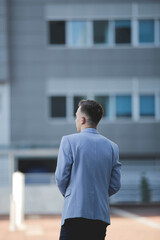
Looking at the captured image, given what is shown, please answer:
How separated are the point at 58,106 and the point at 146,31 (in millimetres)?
4582

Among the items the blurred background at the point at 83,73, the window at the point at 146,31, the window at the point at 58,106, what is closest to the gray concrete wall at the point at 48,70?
the blurred background at the point at 83,73

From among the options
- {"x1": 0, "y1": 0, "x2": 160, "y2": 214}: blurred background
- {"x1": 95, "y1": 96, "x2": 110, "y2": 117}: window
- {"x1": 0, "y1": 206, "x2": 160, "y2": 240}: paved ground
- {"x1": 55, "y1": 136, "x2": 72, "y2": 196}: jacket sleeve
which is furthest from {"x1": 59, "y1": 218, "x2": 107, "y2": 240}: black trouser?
{"x1": 95, "y1": 96, "x2": 110, "y2": 117}: window

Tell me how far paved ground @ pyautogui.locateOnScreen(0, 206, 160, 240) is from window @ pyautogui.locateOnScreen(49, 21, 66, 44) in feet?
25.0

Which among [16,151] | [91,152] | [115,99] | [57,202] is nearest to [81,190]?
[91,152]

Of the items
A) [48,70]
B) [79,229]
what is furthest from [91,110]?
[48,70]

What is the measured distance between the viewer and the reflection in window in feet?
72.6

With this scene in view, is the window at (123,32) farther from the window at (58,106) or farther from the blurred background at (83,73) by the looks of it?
→ the window at (58,106)

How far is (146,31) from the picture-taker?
22.5 m

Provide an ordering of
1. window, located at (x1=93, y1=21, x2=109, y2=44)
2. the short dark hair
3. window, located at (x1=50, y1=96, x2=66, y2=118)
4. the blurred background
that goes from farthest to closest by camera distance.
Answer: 1. window, located at (x1=93, y1=21, x2=109, y2=44)
2. window, located at (x1=50, y1=96, x2=66, y2=118)
3. the blurred background
4. the short dark hair

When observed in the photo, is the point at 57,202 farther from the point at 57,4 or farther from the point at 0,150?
the point at 57,4

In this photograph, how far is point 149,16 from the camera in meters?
22.3

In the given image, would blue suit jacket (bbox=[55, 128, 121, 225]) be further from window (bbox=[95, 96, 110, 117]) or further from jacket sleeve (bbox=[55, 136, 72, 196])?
window (bbox=[95, 96, 110, 117])

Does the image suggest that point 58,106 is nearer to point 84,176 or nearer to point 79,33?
point 79,33

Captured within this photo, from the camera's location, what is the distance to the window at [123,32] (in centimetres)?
2245
